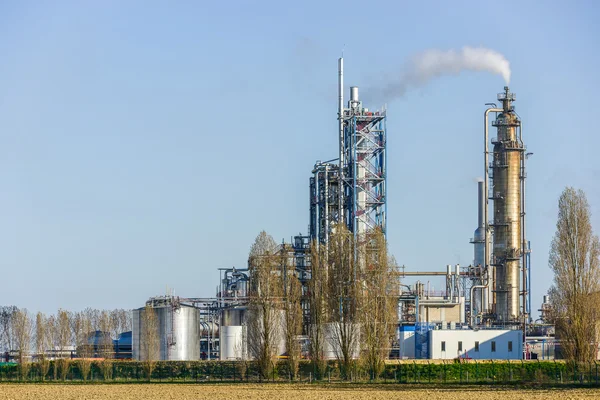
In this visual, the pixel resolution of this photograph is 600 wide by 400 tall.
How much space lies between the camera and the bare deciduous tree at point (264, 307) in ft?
243

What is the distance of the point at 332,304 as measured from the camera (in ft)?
255

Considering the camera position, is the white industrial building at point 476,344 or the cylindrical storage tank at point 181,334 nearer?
the white industrial building at point 476,344

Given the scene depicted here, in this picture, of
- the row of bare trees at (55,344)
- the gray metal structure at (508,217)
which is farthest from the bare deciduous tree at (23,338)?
the gray metal structure at (508,217)

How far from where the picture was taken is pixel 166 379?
8075 centimetres

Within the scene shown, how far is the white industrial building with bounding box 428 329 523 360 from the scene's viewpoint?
281ft

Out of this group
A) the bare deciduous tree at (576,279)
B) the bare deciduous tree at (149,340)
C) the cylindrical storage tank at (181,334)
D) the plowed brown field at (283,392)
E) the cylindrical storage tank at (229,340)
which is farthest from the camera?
the cylindrical storage tank at (181,334)

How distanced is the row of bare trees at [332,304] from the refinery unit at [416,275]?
18.1ft

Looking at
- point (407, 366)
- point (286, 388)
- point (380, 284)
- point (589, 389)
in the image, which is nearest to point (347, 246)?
point (380, 284)

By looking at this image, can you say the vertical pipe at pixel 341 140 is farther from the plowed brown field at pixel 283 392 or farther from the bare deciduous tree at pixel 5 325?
the bare deciduous tree at pixel 5 325

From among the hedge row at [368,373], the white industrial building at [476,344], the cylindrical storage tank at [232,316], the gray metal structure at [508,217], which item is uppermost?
the gray metal structure at [508,217]

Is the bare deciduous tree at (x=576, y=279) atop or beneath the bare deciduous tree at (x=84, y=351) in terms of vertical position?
atop

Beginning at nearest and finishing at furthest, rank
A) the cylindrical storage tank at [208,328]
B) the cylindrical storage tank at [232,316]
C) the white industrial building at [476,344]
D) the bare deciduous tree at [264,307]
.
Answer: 1. the bare deciduous tree at [264,307]
2. the white industrial building at [476,344]
3. the cylindrical storage tank at [232,316]
4. the cylindrical storage tank at [208,328]

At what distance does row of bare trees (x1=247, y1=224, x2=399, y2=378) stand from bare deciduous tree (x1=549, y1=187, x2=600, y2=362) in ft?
37.6

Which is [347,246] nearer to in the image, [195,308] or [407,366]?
[407,366]
